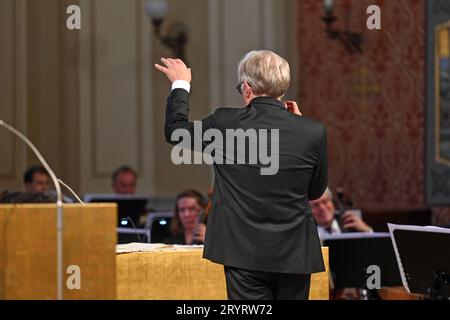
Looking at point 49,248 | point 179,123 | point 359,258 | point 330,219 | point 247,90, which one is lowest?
point 359,258

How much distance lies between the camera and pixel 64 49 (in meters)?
9.32

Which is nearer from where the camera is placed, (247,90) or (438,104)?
(247,90)

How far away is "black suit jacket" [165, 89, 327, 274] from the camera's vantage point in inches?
133

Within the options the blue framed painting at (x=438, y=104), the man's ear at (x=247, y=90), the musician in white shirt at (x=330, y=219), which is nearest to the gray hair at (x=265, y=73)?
the man's ear at (x=247, y=90)

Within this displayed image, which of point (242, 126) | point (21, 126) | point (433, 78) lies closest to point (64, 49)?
point (21, 126)

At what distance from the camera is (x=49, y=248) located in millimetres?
3055

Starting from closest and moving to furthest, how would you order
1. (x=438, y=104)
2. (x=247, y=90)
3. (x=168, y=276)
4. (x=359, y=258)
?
(x=247, y=90), (x=168, y=276), (x=359, y=258), (x=438, y=104)

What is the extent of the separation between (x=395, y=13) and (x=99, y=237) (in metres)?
6.64

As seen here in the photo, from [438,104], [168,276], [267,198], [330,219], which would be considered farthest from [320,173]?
[438,104]

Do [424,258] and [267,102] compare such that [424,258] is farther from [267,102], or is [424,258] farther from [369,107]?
[369,107]

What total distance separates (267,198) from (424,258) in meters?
1.39

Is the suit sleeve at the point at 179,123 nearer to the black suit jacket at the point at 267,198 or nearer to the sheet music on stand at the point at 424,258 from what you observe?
the black suit jacket at the point at 267,198

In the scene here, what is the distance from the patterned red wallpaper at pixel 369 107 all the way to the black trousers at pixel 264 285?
236 inches

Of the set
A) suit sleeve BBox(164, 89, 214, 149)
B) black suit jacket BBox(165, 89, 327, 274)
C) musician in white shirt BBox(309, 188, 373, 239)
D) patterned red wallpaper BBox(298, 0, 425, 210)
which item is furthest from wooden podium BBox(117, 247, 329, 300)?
patterned red wallpaper BBox(298, 0, 425, 210)
